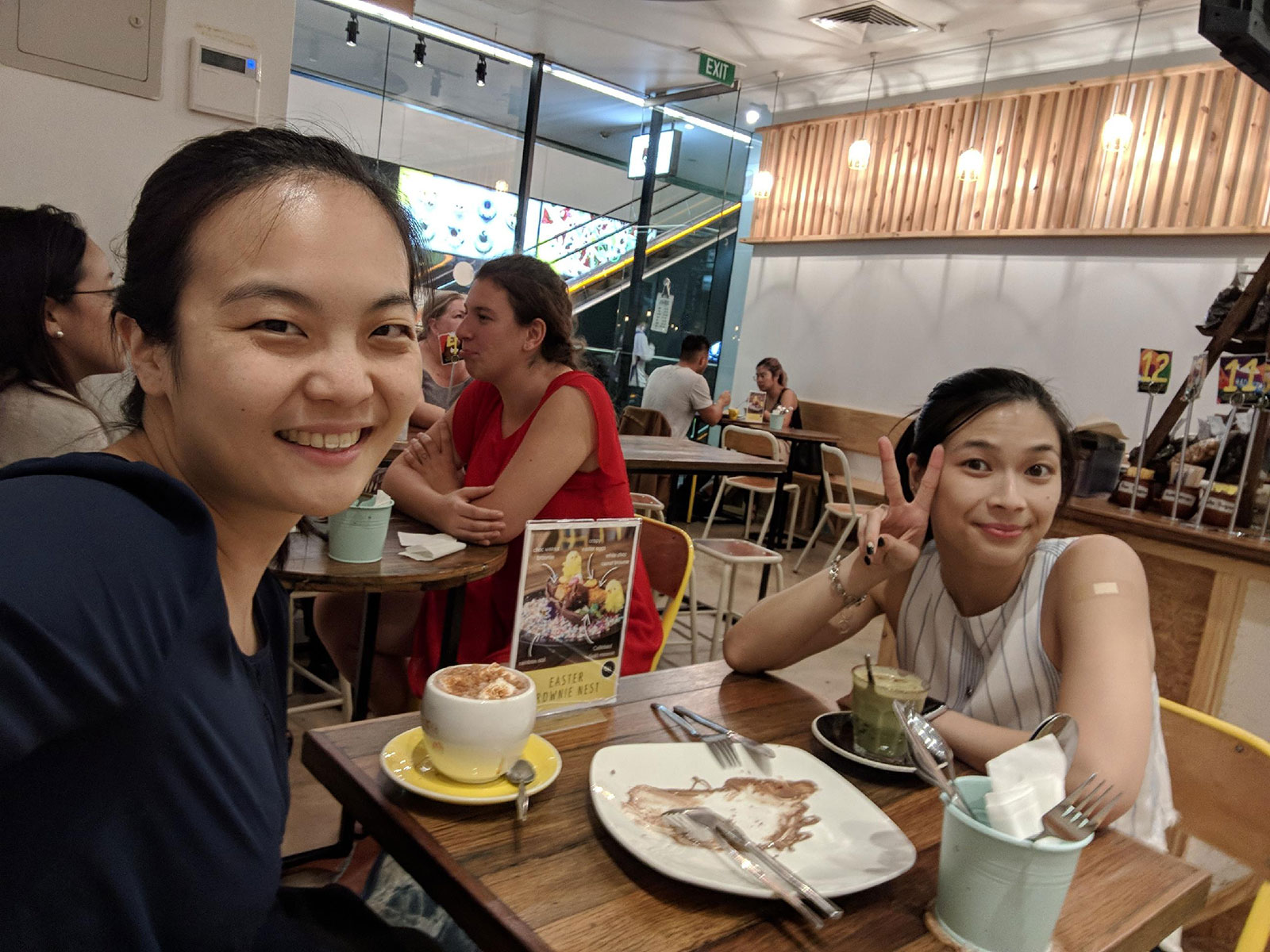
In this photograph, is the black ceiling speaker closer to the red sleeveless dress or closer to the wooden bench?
the red sleeveless dress

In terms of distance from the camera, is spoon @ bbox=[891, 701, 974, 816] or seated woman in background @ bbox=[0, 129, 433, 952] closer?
seated woman in background @ bbox=[0, 129, 433, 952]

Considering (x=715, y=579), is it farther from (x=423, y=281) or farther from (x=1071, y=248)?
(x=423, y=281)

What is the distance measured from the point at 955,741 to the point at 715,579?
464 centimetres

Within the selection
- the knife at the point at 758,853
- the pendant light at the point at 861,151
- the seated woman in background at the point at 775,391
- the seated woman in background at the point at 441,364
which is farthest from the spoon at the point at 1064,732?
the pendant light at the point at 861,151

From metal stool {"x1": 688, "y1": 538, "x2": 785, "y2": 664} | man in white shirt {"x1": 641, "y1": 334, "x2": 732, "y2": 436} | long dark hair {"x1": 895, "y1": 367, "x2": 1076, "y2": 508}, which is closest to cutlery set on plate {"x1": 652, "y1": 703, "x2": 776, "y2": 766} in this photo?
long dark hair {"x1": 895, "y1": 367, "x2": 1076, "y2": 508}

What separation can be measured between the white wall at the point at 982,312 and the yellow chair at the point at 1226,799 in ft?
15.1

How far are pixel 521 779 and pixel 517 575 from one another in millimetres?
1335

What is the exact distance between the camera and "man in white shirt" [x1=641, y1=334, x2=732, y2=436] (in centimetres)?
691

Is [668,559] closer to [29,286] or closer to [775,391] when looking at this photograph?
[29,286]

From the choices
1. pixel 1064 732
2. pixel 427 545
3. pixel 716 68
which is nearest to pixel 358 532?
pixel 427 545

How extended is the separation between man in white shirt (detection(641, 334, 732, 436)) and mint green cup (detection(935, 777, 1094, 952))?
6047 millimetres

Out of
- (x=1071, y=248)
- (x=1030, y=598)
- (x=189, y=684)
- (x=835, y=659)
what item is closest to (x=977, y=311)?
(x=1071, y=248)

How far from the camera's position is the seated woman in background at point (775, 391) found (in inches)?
313

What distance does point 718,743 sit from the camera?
109 cm
